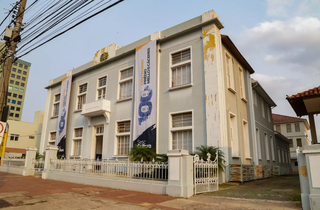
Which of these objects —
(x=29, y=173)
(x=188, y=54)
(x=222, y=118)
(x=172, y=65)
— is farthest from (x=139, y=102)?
(x=29, y=173)

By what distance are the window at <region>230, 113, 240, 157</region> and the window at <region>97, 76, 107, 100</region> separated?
29.0 ft

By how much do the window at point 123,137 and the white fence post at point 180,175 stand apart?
6.68 meters

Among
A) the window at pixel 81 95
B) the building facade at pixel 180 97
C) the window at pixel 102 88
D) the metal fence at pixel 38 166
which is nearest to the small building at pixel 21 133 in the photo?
the window at pixel 81 95

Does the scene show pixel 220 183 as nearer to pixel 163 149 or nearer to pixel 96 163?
pixel 163 149

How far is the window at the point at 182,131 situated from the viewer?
12.0 meters

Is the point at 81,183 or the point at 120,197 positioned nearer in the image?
the point at 120,197

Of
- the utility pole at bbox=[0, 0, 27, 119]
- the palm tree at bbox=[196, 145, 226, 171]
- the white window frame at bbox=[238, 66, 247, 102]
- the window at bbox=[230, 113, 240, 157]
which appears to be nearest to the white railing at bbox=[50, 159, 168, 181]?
the palm tree at bbox=[196, 145, 226, 171]

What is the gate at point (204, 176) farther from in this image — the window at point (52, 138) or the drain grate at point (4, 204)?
the window at point (52, 138)

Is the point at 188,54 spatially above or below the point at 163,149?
above

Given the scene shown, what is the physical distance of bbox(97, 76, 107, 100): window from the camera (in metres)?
16.9

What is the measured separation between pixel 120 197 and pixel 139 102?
695 centimetres

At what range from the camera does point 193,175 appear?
841cm

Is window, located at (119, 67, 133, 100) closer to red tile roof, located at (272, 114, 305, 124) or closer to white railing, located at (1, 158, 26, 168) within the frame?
white railing, located at (1, 158, 26, 168)

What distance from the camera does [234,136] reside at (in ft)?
42.2
